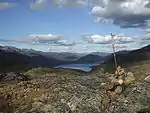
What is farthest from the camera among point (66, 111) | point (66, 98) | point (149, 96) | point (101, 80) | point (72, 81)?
point (101, 80)

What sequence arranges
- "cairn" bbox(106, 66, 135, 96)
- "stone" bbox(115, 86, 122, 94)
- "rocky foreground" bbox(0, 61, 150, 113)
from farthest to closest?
"cairn" bbox(106, 66, 135, 96), "stone" bbox(115, 86, 122, 94), "rocky foreground" bbox(0, 61, 150, 113)

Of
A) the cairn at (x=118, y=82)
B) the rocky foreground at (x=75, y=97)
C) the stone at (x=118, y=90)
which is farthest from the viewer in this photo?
the cairn at (x=118, y=82)

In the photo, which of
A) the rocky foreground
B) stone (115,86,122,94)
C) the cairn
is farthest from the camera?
the cairn

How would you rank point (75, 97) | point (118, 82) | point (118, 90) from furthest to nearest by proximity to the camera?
point (118, 82) → point (118, 90) → point (75, 97)

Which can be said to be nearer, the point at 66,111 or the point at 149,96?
the point at 66,111

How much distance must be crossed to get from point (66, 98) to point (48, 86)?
14.2 ft

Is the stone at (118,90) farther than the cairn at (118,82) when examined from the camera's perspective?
No

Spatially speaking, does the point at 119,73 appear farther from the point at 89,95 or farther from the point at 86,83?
the point at 89,95

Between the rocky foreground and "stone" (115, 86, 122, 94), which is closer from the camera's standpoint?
the rocky foreground

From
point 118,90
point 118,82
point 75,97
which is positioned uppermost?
point 118,82

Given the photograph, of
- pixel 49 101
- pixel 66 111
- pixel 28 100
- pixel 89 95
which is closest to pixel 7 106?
pixel 28 100

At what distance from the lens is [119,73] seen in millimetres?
40844

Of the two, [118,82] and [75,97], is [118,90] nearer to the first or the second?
[118,82]

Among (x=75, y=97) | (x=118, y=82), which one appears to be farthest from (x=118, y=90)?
(x=75, y=97)
